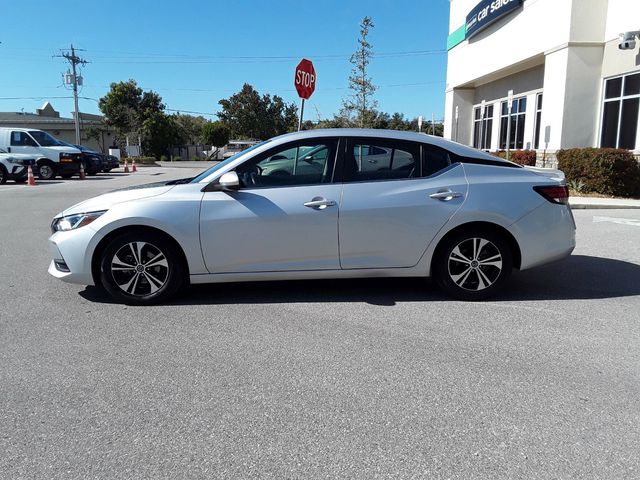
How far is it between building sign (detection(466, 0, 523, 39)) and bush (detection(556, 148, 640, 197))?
9039 millimetres

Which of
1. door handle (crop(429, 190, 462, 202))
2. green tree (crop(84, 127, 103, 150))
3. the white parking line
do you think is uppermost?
green tree (crop(84, 127, 103, 150))

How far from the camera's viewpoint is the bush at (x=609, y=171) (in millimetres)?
13781

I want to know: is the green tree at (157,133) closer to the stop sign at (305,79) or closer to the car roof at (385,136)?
the stop sign at (305,79)

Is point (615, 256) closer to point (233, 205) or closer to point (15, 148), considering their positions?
point (233, 205)

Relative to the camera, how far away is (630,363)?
12.0 ft

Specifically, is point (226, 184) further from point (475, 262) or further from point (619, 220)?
point (619, 220)

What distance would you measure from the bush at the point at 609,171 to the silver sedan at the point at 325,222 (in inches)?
405

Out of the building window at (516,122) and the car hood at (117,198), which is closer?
the car hood at (117,198)

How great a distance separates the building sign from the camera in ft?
67.6

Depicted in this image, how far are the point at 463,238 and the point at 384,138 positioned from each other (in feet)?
4.02

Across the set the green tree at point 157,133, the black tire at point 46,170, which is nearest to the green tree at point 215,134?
the green tree at point 157,133

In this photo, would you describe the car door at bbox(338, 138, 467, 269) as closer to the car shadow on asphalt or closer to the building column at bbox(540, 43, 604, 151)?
the car shadow on asphalt

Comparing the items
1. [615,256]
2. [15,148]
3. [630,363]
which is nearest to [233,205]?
[630,363]

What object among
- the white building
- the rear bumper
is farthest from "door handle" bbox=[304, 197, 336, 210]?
the white building
